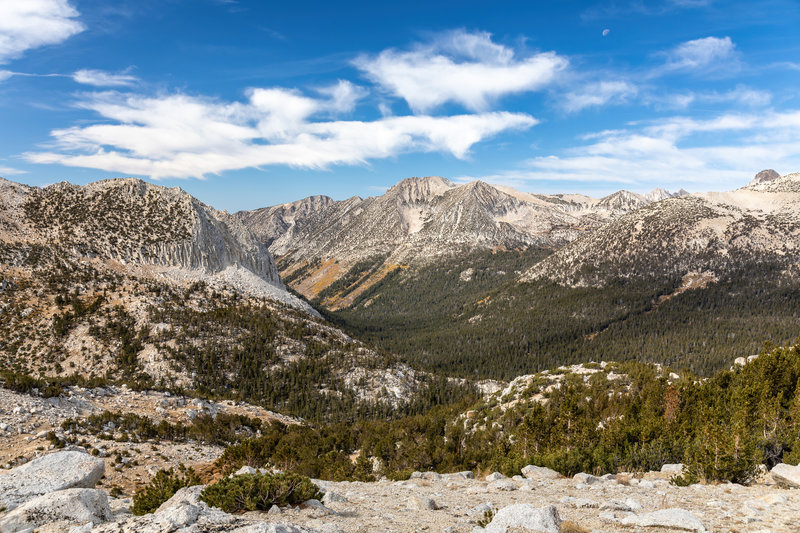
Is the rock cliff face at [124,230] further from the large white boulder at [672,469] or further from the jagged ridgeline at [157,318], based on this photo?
the large white boulder at [672,469]

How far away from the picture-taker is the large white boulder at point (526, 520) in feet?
34.1

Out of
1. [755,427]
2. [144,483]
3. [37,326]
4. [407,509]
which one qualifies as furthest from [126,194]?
[755,427]

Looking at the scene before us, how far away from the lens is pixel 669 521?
1113cm

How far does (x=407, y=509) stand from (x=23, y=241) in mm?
110119

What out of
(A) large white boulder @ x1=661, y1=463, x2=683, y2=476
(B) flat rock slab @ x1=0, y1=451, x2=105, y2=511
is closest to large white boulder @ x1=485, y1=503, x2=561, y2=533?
(B) flat rock slab @ x1=0, y1=451, x2=105, y2=511

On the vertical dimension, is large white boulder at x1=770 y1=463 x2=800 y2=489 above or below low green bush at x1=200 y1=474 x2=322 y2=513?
below

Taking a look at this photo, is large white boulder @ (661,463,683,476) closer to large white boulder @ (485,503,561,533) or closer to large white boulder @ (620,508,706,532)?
large white boulder @ (620,508,706,532)

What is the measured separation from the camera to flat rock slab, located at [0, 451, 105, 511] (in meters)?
11.7

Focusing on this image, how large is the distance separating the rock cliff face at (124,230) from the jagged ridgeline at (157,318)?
37 centimetres

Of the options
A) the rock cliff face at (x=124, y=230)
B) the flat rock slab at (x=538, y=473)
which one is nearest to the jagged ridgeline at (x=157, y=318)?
the rock cliff face at (x=124, y=230)

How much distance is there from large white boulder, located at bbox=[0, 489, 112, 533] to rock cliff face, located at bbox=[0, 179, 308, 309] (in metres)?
97.5

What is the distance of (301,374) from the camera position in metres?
86.8

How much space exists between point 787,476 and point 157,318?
93.7 metres

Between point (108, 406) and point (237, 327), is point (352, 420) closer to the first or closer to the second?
point (237, 327)
